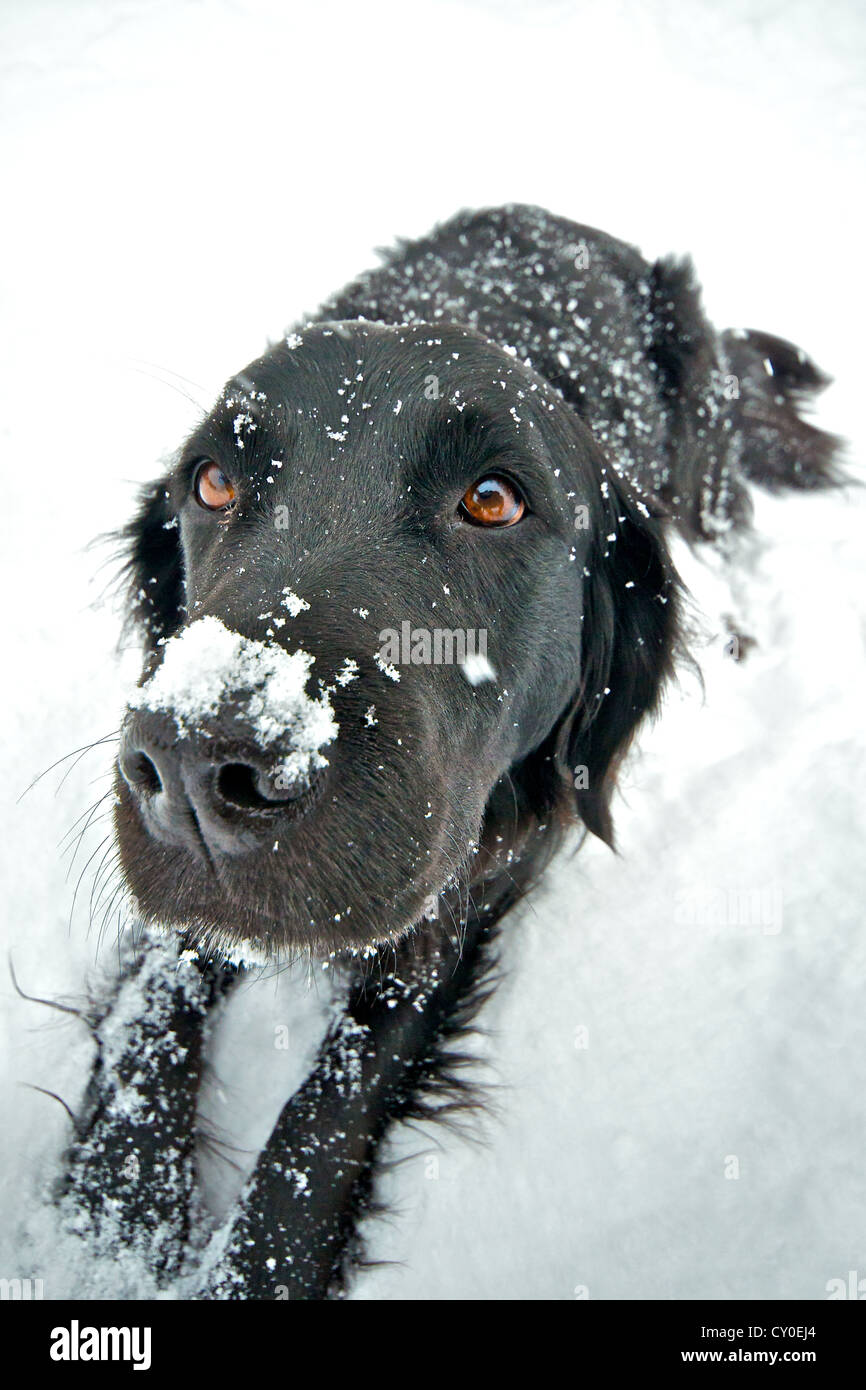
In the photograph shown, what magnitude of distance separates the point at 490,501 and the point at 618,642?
80cm

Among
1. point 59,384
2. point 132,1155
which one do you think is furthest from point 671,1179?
point 59,384

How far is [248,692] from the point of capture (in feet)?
4.90

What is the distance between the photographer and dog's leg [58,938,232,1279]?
2246 mm

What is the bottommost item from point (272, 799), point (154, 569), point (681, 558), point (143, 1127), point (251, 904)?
point (143, 1127)

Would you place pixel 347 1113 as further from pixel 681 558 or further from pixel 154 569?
pixel 681 558

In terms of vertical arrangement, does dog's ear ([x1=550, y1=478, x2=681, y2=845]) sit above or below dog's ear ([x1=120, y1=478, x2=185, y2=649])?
below

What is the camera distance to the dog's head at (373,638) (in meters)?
1.57

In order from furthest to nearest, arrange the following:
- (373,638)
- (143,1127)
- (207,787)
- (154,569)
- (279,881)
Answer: (154,569) < (143,1127) < (373,638) < (279,881) < (207,787)

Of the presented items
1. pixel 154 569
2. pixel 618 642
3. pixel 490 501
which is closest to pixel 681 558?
pixel 618 642

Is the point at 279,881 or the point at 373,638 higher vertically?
the point at 373,638

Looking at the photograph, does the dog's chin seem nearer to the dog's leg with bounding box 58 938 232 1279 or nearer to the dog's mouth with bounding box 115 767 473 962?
the dog's mouth with bounding box 115 767 473 962

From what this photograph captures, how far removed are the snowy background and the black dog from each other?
0.25m

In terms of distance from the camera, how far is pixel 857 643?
375 cm

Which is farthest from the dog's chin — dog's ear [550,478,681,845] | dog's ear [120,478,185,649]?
dog's ear [120,478,185,649]
